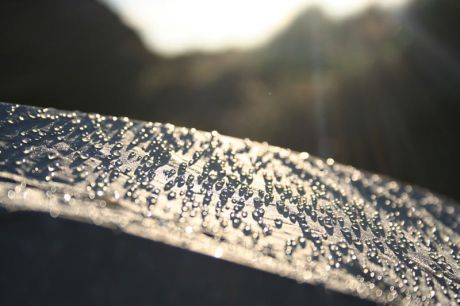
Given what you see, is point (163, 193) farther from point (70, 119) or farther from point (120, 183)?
point (70, 119)

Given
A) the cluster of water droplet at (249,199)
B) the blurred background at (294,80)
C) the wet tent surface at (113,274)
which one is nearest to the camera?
the wet tent surface at (113,274)

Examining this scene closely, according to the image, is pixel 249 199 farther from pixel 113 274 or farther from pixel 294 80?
pixel 294 80

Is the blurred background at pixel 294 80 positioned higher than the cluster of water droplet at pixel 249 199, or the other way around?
the blurred background at pixel 294 80

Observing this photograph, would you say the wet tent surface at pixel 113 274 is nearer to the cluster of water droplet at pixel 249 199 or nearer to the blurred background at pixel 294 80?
the cluster of water droplet at pixel 249 199

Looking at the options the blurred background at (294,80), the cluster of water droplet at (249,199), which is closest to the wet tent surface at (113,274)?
the cluster of water droplet at (249,199)

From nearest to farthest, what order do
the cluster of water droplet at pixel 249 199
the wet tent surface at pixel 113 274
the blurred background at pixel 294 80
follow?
the wet tent surface at pixel 113 274
the cluster of water droplet at pixel 249 199
the blurred background at pixel 294 80

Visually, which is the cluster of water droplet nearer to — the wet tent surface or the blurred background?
the wet tent surface

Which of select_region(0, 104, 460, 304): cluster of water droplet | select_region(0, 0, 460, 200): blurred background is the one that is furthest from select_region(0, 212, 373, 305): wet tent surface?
select_region(0, 0, 460, 200): blurred background

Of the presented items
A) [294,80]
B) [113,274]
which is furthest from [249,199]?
[294,80]
